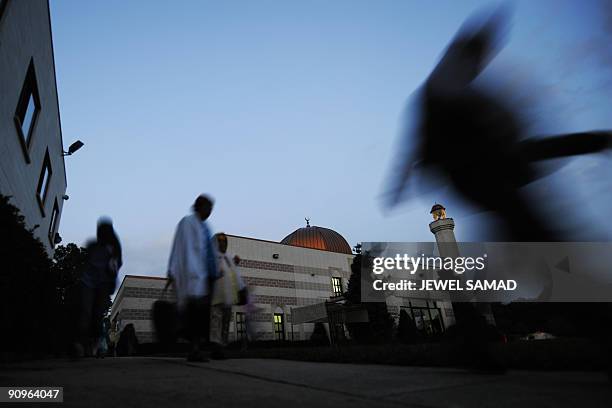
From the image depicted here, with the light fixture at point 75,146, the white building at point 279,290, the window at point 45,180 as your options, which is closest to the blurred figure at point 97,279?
the window at point 45,180

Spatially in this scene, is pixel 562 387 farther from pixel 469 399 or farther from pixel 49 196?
pixel 49 196

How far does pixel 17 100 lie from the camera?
8.62m

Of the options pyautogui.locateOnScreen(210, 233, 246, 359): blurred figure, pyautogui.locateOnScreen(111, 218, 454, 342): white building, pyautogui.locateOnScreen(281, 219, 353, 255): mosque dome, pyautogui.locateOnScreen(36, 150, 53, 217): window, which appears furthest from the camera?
pyautogui.locateOnScreen(281, 219, 353, 255): mosque dome

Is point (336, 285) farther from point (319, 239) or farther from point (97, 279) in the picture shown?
point (97, 279)

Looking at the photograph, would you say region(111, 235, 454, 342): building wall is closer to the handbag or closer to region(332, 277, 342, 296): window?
region(332, 277, 342, 296): window

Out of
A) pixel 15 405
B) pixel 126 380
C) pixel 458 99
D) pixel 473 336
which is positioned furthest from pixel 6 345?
pixel 458 99

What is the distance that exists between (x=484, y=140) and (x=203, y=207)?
308cm

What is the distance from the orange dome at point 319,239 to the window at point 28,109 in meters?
25.2

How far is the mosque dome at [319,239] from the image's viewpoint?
115 ft

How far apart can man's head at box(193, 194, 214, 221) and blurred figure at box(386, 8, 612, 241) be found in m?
2.71

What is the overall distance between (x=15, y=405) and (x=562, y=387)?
9.45 ft

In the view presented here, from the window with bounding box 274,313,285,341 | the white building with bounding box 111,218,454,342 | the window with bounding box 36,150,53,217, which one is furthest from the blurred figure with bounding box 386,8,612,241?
the window with bounding box 274,313,285,341

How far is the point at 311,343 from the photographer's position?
74.7 feet

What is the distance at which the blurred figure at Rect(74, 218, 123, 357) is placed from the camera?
4.64m
